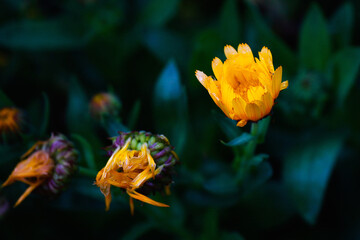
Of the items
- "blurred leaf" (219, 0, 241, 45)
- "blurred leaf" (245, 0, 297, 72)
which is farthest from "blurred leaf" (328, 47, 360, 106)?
"blurred leaf" (219, 0, 241, 45)

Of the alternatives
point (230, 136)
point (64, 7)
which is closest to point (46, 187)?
point (230, 136)

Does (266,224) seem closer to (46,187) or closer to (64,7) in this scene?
(46,187)

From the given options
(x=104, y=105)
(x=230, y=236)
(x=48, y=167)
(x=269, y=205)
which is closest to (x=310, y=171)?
(x=269, y=205)

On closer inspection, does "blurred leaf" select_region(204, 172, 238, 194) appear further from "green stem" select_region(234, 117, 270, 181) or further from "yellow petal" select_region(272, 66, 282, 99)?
"yellow petal" select_region(272, 66, 282, 99)

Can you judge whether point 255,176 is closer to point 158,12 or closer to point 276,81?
point 276,81

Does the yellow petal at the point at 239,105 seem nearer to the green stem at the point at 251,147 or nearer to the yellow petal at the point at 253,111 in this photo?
the yellow petal at the point at 253,111
